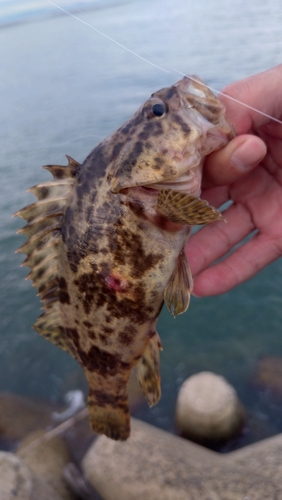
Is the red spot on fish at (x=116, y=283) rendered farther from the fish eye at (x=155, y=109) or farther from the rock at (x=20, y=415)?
the rock at (x=20, y=415)

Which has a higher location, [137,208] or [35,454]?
[137,208]

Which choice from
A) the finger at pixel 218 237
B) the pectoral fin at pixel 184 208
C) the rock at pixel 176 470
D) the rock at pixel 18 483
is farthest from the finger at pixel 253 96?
the rock at pixel 18 483

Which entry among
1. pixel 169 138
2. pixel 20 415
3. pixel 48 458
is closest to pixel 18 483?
pixel 48 458

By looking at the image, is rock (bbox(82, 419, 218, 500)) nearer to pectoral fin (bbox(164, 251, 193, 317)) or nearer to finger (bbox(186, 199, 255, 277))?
finger (bbox(186, 199, 255, 277))

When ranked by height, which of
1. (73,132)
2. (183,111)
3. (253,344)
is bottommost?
(253,344)

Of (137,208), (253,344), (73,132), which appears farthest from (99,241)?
(73,132)

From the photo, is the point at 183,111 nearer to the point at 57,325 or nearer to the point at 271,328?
the point at 57,325

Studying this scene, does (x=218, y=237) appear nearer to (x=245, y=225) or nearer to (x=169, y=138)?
(x=245, y=225)
